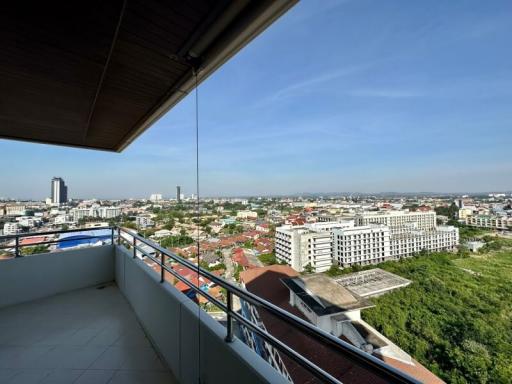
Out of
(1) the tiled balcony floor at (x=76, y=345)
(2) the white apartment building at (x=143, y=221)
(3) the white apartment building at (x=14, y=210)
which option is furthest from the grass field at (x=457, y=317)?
(3) the white apartment building at (x=14, y=210)

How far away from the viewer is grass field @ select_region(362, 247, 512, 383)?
3.20 feet

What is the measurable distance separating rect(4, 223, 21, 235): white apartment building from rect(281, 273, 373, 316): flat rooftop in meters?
4.38

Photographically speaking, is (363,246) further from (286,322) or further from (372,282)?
(286,322)

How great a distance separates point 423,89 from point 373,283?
1.69 metres

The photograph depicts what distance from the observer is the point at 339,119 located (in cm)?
318

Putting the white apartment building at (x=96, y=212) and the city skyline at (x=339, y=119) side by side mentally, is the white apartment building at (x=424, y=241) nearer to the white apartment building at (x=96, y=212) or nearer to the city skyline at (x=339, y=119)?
the city skyline at (x=339, y=119)

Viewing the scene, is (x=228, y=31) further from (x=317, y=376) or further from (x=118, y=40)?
(x=317, y=376)

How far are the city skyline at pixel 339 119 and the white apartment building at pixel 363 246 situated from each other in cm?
76

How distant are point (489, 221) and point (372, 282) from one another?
0.91 metres

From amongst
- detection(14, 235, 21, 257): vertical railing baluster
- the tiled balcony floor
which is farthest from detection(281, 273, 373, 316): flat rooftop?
detection(14, 235, 21, 257): vertical railing baluster

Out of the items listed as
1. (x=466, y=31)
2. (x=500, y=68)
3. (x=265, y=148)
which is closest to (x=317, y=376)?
(x=500, y=68)

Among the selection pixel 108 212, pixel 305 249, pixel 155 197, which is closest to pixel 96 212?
pixel 108 212

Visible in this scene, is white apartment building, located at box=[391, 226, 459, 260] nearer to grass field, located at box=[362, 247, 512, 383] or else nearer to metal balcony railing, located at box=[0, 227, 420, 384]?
grass field, located at box=[362, 247, 512, 383]

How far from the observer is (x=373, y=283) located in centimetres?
162
